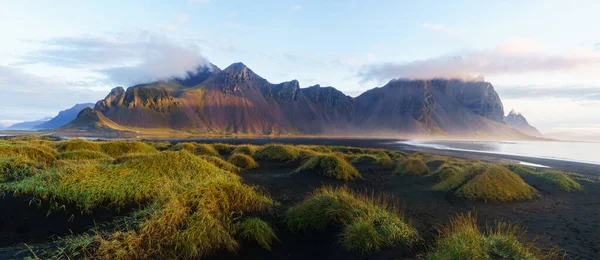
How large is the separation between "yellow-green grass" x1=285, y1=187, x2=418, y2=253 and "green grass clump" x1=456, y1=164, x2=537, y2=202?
23.5 ft

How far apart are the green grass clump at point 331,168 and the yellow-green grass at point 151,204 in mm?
Result: 8602

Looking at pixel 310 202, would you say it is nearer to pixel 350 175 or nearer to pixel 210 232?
pixel 210 232

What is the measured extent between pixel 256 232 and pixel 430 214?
699cm

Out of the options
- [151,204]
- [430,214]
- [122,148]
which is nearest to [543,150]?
[430,214]

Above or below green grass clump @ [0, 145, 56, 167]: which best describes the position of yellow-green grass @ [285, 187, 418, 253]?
below

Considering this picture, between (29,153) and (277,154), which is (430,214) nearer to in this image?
(277,154)

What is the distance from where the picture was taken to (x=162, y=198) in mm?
6844

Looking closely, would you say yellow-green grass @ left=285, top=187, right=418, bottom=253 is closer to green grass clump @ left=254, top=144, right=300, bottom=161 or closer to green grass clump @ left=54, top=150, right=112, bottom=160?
green grass clump @ left=54, top=150, right=112, bottom=160

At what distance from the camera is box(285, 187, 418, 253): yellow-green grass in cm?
656

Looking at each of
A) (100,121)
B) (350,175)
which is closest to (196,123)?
(100,121)

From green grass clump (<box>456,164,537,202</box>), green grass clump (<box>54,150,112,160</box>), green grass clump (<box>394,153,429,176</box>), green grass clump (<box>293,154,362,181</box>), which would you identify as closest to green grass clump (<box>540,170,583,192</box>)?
green grass clump (<box>456,164,537,202</box>)

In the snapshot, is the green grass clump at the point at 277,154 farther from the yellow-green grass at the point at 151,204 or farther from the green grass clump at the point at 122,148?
the yellow-green grass at the point at 151,204

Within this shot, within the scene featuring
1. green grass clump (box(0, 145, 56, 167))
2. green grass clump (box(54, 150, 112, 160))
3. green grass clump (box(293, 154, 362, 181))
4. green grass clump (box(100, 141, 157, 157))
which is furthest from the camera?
green grass clump (box(100, 141, 157, 157))

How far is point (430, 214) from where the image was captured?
1041 centimetres
